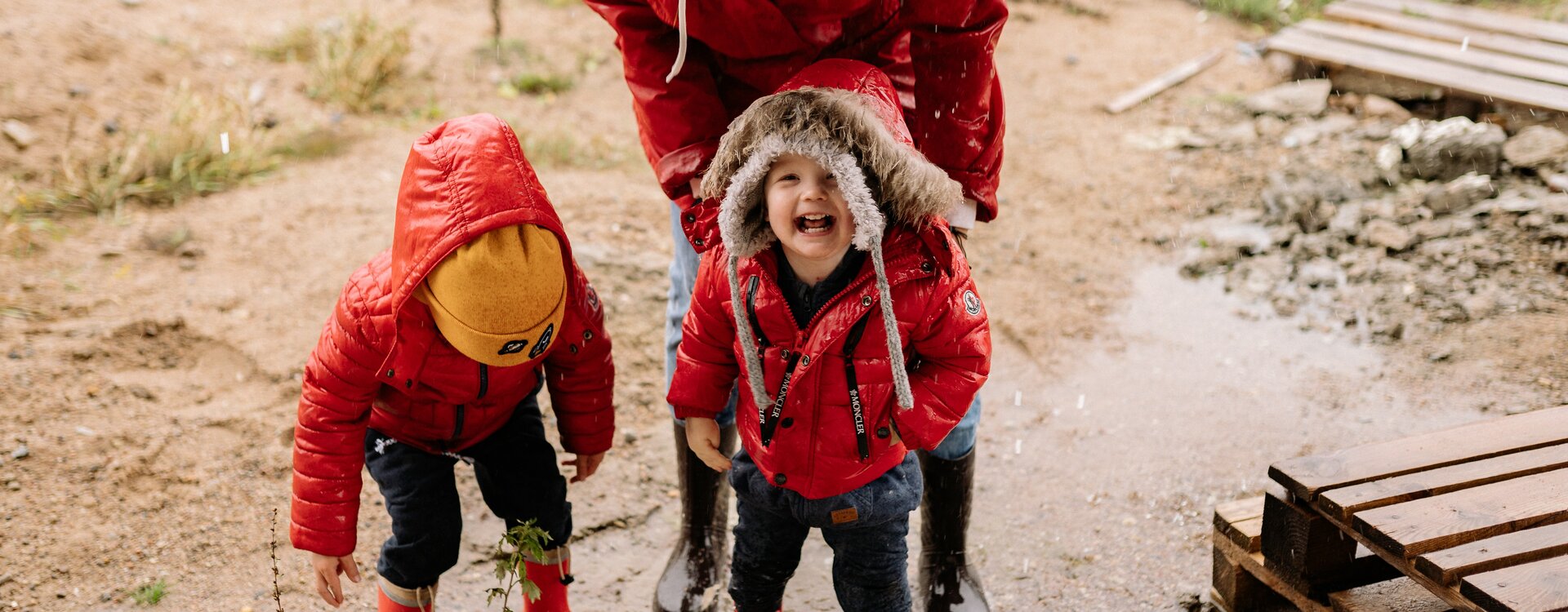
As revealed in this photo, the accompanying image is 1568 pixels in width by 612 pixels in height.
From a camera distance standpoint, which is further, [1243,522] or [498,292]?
[1243,522]

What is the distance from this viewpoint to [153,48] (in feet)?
19.4

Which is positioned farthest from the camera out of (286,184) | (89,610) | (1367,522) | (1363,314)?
(286,184)

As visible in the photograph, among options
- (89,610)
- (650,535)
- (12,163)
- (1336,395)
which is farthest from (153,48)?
(1336,395)

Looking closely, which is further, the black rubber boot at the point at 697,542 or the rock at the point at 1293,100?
the rock at the point at 1293,100

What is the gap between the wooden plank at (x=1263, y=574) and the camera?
7.98ft

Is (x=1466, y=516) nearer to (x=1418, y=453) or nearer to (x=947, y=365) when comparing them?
(x=1418, y=453)

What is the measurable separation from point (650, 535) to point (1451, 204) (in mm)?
3688

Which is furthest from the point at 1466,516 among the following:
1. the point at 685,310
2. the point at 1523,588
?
the point at 685,310

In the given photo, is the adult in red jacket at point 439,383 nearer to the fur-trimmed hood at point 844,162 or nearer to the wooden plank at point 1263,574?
the fur-trimmed hood at point 844,162

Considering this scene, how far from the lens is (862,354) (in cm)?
208

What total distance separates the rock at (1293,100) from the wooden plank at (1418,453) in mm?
3688

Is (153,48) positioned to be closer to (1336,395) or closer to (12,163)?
(12,163)

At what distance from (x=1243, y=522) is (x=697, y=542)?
4.42ft

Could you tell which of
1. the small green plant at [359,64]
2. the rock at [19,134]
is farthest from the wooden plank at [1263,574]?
the rock at [19,134]
